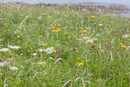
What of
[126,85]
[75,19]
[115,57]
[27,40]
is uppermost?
[75,19]

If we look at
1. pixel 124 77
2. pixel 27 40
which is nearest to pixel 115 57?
pixel 124 77

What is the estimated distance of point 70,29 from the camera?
5.12 meters

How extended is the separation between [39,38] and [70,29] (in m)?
1.50

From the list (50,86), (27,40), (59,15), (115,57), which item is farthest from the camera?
(59,15)

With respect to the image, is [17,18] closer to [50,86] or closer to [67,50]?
[67,50]

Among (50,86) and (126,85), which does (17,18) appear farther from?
(126,85)

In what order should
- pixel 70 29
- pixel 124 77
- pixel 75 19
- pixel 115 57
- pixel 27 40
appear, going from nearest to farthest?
pixel 124 77 → pixel 115 57 → pixel 27 40 → pixel 70 29 → pixel 75 19

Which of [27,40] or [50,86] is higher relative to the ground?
[27,40]

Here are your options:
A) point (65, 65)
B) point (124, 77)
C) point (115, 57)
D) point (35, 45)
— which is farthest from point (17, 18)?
point (124, 77)

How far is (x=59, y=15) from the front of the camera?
685 centimetres

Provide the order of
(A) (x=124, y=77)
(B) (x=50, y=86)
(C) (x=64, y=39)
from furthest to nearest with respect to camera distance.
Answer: (C) (x=64, y=39) → (A) (x=124, y=77) → (B) (x=50, y=86)

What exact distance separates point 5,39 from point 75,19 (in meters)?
3.49

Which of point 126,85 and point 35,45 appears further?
point 35,45

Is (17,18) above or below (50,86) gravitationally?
A: above
